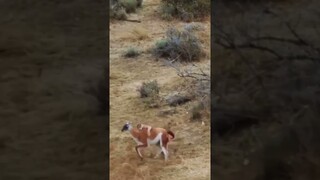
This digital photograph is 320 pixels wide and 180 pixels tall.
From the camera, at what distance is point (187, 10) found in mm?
9289

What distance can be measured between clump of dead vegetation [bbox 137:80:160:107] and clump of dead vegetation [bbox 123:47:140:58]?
3.66 ft

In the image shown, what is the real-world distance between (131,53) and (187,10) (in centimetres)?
172

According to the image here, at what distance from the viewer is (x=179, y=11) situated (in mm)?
9258

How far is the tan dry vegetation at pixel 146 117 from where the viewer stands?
5.10m

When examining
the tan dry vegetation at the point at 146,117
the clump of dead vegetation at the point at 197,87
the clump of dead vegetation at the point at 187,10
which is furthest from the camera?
the clump of dead vegetation at the point at 187,10

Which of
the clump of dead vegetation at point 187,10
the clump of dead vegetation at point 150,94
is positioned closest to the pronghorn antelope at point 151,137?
the clump of dead vegetation at point 150,94

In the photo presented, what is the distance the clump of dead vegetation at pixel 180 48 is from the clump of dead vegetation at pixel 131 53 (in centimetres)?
19

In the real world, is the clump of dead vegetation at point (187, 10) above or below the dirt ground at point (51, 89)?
below

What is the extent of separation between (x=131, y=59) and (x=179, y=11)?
5.59 ft

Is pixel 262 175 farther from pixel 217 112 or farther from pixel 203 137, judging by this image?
pixel 203 137

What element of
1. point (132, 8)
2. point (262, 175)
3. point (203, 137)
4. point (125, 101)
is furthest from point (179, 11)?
point (262, 175)

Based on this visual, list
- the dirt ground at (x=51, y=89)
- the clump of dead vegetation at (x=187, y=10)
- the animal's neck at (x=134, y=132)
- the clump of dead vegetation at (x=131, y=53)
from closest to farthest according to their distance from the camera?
1. the dirt ground at (x=51, y=89)
2. the animal's neck at (x=134, y=132)
3. the clump of dead vegetation at (x=131, y=53)
4. the clump of dead vegetation at (x=187, y=10)

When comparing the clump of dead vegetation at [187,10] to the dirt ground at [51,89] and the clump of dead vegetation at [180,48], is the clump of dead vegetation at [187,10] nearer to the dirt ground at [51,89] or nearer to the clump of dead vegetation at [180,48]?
the clump of dead vegetation at [180,48]

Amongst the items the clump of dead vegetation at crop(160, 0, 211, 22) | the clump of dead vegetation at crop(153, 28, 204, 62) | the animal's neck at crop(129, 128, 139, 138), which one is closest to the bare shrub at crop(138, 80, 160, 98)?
the clump of dead vegetation at crop(153, 28, 204, 62)
